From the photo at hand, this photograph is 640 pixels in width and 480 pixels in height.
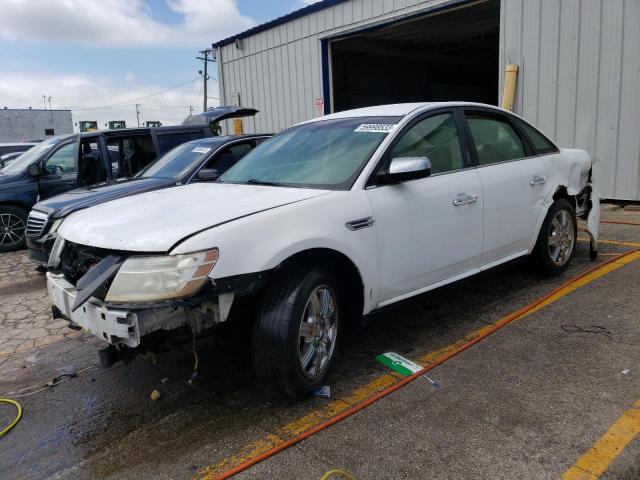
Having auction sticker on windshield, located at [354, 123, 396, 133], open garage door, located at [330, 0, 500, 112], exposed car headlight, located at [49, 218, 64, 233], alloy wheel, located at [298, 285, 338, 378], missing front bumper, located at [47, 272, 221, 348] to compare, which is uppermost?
open garage door, located at [330, 0, 500, 112]

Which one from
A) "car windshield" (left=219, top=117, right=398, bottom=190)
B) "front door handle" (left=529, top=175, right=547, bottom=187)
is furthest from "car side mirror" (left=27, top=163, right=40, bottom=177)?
"front door handle" (left=529, top=175, right=547, bottom=187)

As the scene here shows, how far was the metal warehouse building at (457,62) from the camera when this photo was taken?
8.55 meters

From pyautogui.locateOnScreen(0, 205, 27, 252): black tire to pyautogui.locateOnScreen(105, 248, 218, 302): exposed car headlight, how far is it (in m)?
7.05

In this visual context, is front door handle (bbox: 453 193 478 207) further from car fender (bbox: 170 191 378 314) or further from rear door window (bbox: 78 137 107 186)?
rear door window (bbox: 78 137 107 186)

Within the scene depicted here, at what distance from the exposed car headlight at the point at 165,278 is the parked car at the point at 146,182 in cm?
286

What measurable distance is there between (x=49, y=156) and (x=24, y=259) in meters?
1.73

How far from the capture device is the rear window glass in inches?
191

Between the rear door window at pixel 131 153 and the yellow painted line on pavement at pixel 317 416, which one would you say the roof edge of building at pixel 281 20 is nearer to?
the rear door window at pixel 131 153

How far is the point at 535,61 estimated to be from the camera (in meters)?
9.34

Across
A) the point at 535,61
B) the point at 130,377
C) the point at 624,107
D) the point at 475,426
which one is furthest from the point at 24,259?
the point at 624,107

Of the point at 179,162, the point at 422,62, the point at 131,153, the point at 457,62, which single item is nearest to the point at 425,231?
the point at 179,162

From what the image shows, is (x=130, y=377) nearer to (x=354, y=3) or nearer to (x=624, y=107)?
(x=624, y=107)

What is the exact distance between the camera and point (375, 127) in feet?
12.3

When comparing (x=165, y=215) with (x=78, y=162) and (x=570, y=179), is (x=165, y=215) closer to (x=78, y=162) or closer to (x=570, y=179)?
(x=570, y=179)
